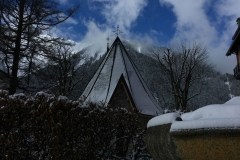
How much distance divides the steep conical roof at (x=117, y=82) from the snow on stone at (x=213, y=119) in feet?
66.3

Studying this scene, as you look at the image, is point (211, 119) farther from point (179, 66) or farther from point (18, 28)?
point (179, 66)

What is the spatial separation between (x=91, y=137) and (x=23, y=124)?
1719 mm

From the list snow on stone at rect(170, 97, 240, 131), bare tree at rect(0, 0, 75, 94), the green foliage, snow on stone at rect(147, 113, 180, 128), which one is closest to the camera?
snow on stone at rect(170, 97, 240, 131)

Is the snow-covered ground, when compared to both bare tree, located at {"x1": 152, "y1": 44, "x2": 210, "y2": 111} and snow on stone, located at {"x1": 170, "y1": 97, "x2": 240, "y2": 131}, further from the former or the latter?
bare tree, located at {"x1": 152, "y1": 44, "x2": 210, "y2": 111}

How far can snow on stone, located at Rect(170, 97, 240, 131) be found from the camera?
11.3 feet

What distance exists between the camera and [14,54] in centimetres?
2184

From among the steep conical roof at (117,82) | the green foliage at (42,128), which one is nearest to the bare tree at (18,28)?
the steep conical roof at (117,82)

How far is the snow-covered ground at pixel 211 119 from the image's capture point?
3.46 m

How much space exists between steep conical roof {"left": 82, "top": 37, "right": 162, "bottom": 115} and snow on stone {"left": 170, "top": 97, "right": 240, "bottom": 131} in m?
20.2

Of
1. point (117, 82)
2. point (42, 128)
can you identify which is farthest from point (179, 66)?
point (42, 128)

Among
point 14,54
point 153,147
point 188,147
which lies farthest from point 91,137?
point 14,54

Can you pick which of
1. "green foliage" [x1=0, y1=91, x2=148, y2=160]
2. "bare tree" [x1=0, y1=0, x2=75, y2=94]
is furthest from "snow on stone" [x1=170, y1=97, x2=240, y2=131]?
"bare tree" [x1=0, y1=0, x2=75, y2=94]

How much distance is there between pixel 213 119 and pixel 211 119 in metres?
0.02

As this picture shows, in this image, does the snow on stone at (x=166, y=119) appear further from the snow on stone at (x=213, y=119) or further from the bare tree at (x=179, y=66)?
the bare tree at (x=179, y=66)
